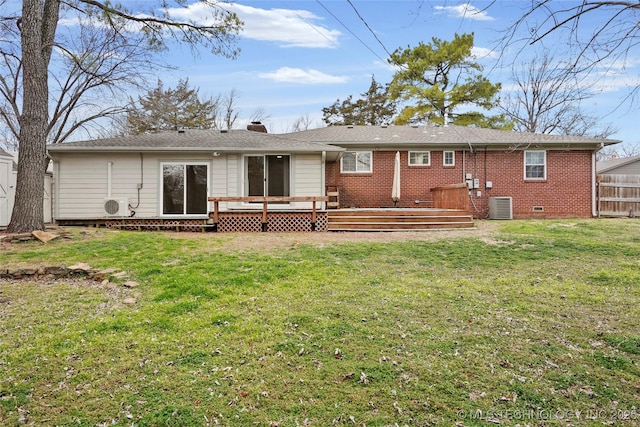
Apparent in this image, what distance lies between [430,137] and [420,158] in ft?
3.57

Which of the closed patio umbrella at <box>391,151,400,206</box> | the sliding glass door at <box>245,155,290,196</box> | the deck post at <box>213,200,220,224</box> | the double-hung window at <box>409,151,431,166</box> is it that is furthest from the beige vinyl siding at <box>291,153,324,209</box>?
the double-hung window at <box>409,151,431,166</box>

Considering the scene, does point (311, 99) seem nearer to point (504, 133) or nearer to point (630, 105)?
point (504, 133)

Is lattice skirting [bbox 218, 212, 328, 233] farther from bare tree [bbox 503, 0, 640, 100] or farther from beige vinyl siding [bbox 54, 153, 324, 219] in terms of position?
bare tree [bbox 503, 0, 640, 100]

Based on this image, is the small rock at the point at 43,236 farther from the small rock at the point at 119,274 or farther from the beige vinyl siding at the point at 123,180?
the small rock at the point at 119,274

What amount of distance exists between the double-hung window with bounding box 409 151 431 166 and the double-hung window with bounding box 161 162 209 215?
7664 mm

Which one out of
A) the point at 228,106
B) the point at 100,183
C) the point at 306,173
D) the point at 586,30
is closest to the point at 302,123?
the point at 228,106

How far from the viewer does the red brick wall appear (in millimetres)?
14180

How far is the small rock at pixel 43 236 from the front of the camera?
25.6 ft

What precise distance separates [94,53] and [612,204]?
22020 millimetres

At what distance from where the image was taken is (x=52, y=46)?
372 inches

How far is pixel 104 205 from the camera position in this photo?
11180mm

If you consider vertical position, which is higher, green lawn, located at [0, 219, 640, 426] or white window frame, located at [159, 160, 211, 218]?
white window frame, located at [159, 160, 211, 218]

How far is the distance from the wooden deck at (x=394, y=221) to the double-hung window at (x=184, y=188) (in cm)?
401

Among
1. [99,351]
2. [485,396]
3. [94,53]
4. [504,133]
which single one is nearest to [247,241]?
[99,351]
